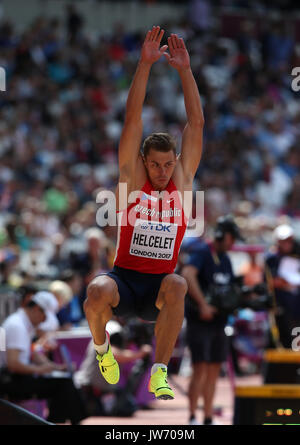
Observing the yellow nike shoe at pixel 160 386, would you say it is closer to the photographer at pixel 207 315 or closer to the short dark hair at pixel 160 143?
the short dark hair at pixel 160 143

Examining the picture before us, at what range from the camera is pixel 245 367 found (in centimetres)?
1306

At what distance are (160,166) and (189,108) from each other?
0.53m

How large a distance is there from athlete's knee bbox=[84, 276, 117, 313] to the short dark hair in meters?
0.93

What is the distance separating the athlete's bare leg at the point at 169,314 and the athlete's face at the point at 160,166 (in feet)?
2.13

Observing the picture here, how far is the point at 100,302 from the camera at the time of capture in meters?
5.84

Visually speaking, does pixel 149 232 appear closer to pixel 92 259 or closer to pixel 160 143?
pixel 160 143

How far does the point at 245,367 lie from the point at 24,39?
7834 millimetres

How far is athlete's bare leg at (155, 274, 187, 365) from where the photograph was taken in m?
6.00

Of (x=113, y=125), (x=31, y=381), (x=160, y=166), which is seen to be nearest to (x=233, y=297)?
(x=31, y=381)

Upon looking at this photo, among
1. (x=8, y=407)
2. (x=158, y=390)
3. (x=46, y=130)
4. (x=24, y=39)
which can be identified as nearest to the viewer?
(x=158, y=390)

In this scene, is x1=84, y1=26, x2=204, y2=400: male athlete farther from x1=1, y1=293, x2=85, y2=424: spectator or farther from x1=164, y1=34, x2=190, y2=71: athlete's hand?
x1=1, y1=293, x2=85, y2=424: spectator

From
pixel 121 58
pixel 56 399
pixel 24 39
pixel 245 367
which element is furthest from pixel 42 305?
pixel 121 58
